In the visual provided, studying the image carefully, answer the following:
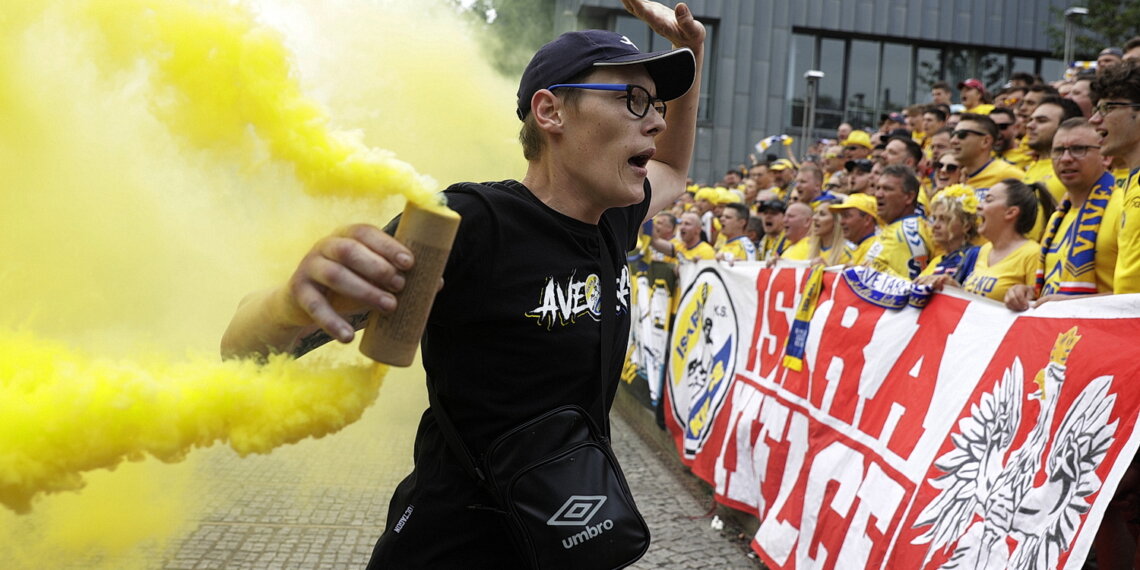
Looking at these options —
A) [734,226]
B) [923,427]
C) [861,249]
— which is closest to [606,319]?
[923,427]

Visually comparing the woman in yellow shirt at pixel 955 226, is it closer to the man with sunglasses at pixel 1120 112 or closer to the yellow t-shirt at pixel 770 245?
the man with sunglasses at pixel 1120 112

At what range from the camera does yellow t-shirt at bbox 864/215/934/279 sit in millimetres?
5816

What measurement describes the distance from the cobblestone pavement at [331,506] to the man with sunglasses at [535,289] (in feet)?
6.19

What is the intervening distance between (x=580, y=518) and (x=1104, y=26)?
73.1 feet

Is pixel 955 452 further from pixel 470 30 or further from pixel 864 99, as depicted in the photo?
pixel 864 99

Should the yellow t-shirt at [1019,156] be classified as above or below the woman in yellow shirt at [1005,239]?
above

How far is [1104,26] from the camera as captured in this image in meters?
19.8

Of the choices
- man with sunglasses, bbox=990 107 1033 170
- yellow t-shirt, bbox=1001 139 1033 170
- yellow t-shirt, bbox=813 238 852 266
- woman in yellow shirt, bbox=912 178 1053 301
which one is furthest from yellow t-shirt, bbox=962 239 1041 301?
man with sunglasses, bbox=990 107 1033 170

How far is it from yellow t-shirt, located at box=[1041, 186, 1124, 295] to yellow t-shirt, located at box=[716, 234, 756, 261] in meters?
4.52

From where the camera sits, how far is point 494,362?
1.92 m

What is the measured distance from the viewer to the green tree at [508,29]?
2.56m

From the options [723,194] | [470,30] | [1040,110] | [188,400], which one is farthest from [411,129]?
[723,194]

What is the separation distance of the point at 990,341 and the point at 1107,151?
1.13 m

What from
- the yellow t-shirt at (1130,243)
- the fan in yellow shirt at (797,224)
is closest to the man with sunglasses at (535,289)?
the yellow t-shirt at (1130,243)
